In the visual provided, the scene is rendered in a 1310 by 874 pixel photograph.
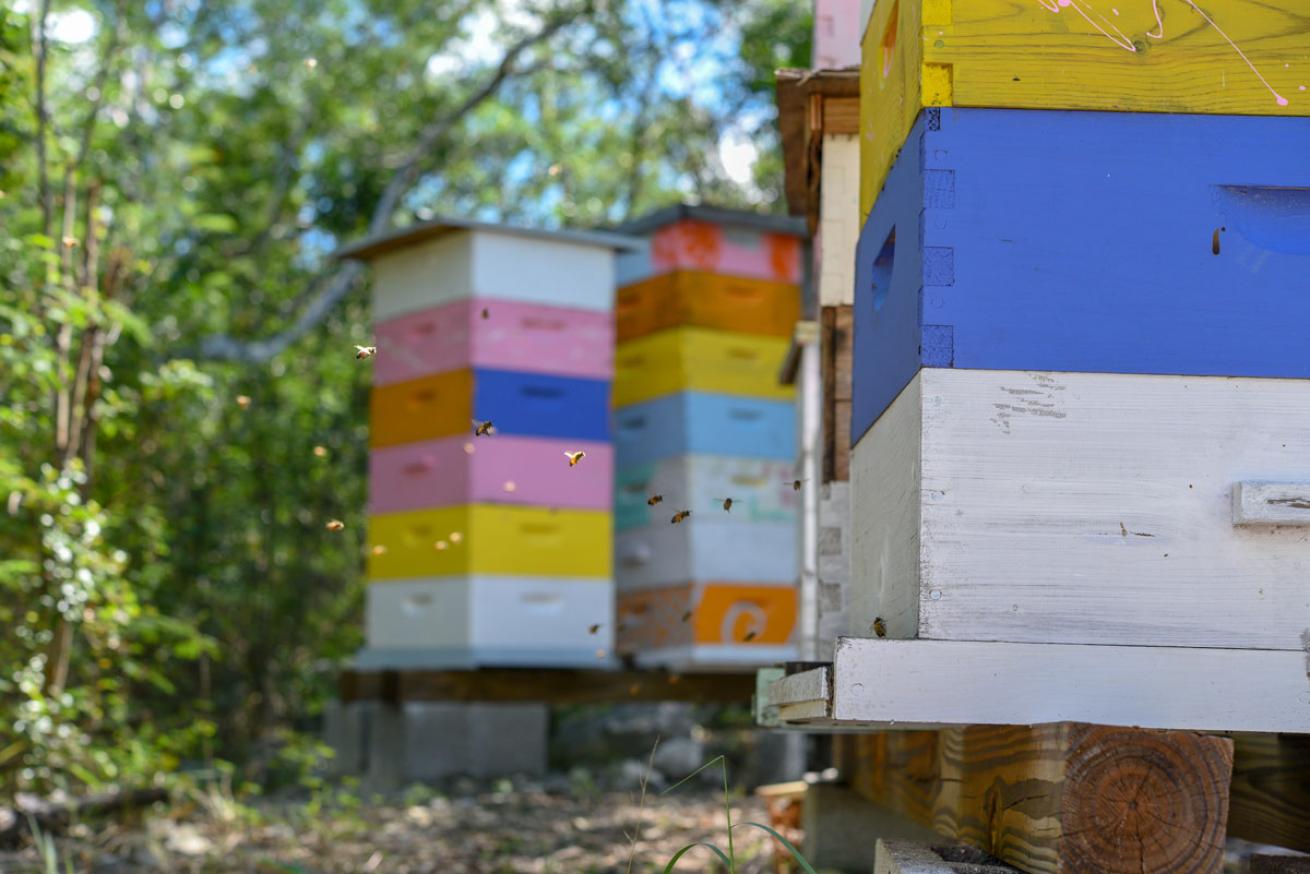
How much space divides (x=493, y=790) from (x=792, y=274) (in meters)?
2.67

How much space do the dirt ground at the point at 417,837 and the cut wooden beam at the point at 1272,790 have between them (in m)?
2.13

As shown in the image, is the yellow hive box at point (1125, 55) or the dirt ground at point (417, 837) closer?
the yellow hive box at point (1125, 55)

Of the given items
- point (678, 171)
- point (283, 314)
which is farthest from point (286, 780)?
point (678, 171)

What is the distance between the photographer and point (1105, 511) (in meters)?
1.94

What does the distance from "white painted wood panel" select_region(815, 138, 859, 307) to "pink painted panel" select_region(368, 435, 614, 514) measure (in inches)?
107

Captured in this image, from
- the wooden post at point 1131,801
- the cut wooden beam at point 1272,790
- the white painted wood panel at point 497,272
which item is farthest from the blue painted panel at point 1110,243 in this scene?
the white painted wood panel at point 497,272

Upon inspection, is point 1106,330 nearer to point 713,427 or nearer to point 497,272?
point 497,272

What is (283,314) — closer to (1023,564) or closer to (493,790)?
(493,790)

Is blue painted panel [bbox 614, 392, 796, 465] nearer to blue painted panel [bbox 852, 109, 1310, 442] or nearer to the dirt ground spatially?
the dirt ground

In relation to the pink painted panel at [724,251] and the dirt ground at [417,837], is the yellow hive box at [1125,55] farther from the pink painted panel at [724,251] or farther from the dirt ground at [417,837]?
the pink painted panel at [724,251]

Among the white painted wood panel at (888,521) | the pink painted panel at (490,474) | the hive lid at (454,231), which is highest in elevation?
the hive lid at (454,231)

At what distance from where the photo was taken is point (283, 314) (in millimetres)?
10625

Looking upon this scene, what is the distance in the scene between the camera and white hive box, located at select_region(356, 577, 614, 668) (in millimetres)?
5926

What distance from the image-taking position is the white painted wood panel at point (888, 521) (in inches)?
78.0
